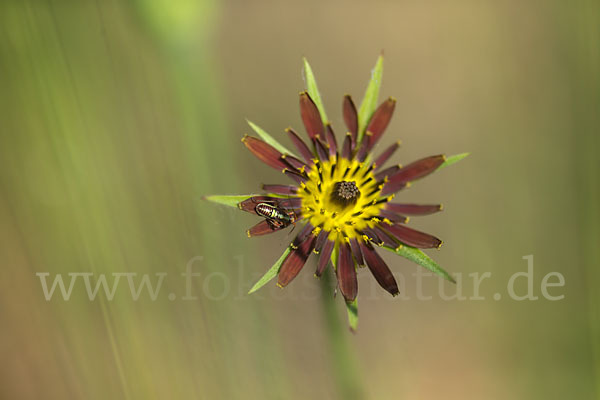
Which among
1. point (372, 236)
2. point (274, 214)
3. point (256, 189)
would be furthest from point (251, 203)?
point (256, 189)

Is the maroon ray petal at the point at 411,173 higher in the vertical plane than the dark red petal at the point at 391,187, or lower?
higher

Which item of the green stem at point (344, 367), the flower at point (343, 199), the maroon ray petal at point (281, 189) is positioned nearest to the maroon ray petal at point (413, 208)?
the flower at point (343, 199)

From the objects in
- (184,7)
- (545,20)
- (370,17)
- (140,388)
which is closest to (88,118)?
(184,7)

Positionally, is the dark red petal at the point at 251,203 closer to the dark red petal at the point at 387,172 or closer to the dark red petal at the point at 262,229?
the dark red petal at the point at 262,229

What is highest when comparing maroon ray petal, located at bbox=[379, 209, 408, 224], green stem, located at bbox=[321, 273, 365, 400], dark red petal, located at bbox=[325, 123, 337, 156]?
dark red petal, located at bbox=[325, 123, 337, 156]

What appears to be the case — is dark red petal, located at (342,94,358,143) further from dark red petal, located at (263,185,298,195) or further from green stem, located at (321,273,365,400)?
green stem, located at (321,273,365,400)

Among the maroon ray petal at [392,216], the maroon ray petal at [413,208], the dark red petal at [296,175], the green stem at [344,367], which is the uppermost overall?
the dark red petal at [296,175]

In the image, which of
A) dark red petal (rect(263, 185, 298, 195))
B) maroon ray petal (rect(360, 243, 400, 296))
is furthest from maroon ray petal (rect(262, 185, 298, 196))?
maroon ray petal (rect(360, 243, 400, 296))
